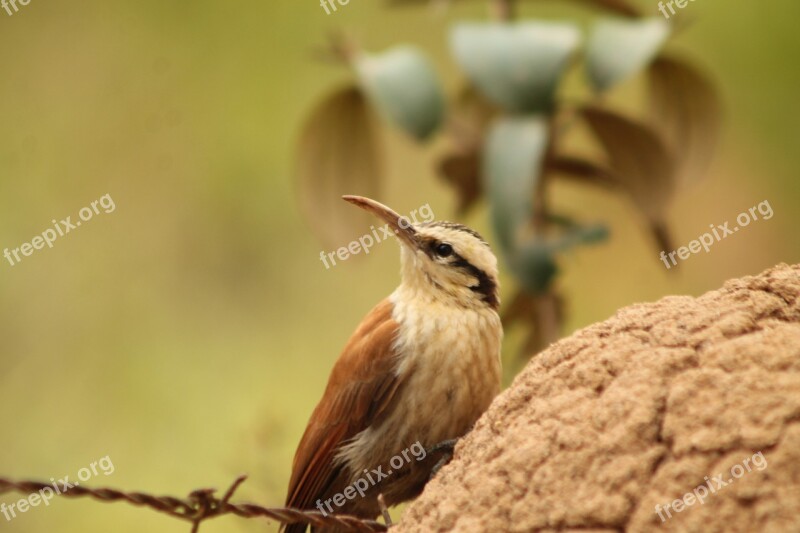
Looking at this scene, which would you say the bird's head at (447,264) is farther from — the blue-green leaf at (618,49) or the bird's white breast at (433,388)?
the blue-green leaf at (618,49)

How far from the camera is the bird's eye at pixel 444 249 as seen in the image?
3867mm

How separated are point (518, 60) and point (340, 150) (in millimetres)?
1154

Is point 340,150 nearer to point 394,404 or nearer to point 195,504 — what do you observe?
point 394,404

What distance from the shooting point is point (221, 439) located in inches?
278

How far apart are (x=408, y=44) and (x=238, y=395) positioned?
2761 millimetres

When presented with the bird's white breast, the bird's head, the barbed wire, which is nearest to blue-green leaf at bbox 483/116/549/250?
the bird's head

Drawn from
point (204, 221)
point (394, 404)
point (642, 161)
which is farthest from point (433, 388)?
point (204, 221)

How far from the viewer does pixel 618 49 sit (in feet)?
17.4

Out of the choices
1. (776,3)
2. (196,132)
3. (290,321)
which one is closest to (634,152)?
(776,3)

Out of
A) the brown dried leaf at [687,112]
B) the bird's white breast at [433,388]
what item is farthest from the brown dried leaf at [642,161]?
the bird's white breast at [433,388]

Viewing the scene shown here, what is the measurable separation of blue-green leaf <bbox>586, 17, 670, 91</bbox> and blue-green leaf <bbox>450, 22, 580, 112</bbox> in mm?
119

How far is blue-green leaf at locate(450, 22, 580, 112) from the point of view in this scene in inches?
206

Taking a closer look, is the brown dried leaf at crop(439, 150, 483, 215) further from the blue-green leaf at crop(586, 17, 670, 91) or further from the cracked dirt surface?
the cracked dirt surface

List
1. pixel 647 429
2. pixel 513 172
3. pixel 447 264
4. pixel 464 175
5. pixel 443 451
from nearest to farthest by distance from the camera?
pixel 647 429 → pixel 443 451 → pixel 447 264 → pixel 513 172 → pixel 464 175
